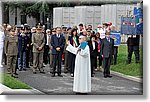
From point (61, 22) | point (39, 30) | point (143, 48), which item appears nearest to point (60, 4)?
point (61, 22)

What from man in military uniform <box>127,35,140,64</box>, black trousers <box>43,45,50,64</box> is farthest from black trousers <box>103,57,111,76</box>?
black trousers <box>43,45,50,64</box>

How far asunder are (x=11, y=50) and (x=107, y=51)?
2.61m

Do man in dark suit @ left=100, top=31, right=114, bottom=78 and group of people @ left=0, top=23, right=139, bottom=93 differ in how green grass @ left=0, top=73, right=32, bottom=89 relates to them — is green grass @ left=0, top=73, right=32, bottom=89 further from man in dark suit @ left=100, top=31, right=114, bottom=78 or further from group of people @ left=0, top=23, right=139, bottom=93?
man in dark suit @ left=100, top=31, right=114, bottom=78

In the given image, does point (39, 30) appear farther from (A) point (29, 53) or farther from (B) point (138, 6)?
(B) point (138, 6)

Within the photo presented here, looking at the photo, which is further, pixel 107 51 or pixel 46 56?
pixel 46 56

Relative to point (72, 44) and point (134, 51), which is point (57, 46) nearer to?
point (72, 44)

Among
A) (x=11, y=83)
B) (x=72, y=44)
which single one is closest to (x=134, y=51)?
(x=72, y=44)

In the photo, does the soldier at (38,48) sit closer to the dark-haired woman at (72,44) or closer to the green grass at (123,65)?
the dark-haired woman at (72,44)

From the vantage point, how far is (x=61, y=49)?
13.4 metres

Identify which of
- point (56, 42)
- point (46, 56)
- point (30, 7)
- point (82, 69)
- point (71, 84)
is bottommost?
point (71, 84)

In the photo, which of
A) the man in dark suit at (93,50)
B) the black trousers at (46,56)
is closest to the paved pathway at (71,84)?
the man in dark suit at (93,50)

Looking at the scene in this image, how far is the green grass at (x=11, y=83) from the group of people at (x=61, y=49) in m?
0.24

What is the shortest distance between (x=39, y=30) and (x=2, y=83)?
6.80ft

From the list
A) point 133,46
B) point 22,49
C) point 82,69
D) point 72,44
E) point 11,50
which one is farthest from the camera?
point 22,49
